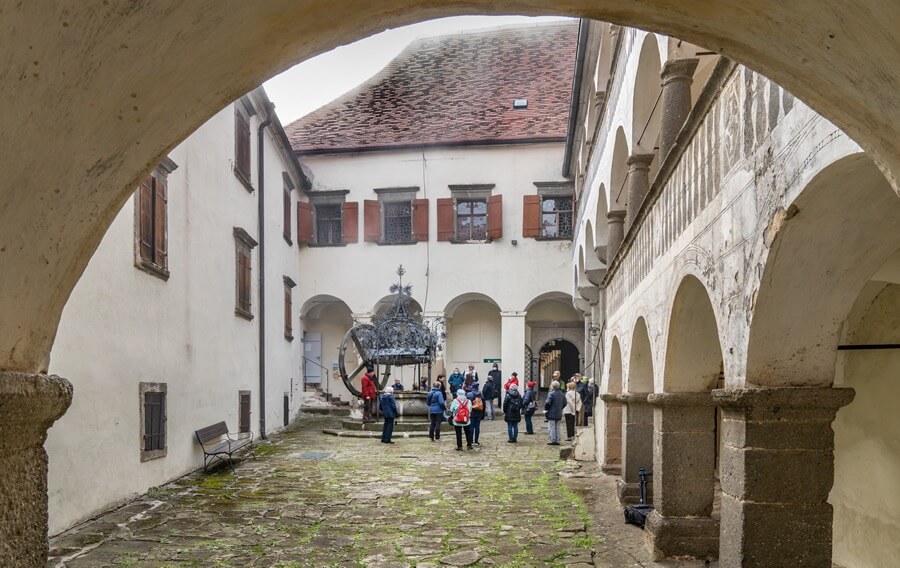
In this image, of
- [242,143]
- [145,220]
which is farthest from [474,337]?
[145,220]

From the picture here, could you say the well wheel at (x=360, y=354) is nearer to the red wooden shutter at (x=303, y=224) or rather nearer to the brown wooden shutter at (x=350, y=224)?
the brown wooden shutter at (x=350, y=224)

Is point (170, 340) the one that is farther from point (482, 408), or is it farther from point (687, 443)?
point (687, 443)

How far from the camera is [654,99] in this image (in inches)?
403

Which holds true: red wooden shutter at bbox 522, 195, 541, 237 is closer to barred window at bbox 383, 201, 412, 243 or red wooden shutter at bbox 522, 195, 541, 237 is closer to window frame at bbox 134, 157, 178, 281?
barred window at bbox 383, 201, 412, 243

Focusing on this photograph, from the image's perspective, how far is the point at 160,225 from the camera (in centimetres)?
1186

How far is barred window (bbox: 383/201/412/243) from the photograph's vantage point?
2667 centimetres

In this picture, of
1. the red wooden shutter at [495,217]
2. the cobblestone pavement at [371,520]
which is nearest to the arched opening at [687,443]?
the cobblestone pavement at [371,520]

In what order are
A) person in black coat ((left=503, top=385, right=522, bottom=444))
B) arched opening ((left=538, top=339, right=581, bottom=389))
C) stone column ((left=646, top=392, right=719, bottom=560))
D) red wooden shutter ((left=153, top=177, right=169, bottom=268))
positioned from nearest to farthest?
1. stone column ((left=646, top=392, right=719, bottom=560))
2. red wooden shutter ((left=153, top=177, right=169, bottom=268))
3. person in black coat ((left=503, top=385, right=522, bottom=444))
4. arched opening ((left=538, top=339, right=581, bottom=389))

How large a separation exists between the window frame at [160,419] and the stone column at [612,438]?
23.2 ft

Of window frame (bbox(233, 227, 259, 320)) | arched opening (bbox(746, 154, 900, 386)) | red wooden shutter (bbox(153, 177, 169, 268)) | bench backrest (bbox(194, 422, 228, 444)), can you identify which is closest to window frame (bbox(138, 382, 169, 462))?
bench backrest (bbox(194, 422, 228, 444))

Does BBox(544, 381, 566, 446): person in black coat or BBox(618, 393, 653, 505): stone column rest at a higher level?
BBox(618, 393, 653, 505): stone column

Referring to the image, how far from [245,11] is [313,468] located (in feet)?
40.8

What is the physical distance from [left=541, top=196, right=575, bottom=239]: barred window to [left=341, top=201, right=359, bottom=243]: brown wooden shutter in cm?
649

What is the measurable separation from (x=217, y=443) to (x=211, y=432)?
1.33ft
